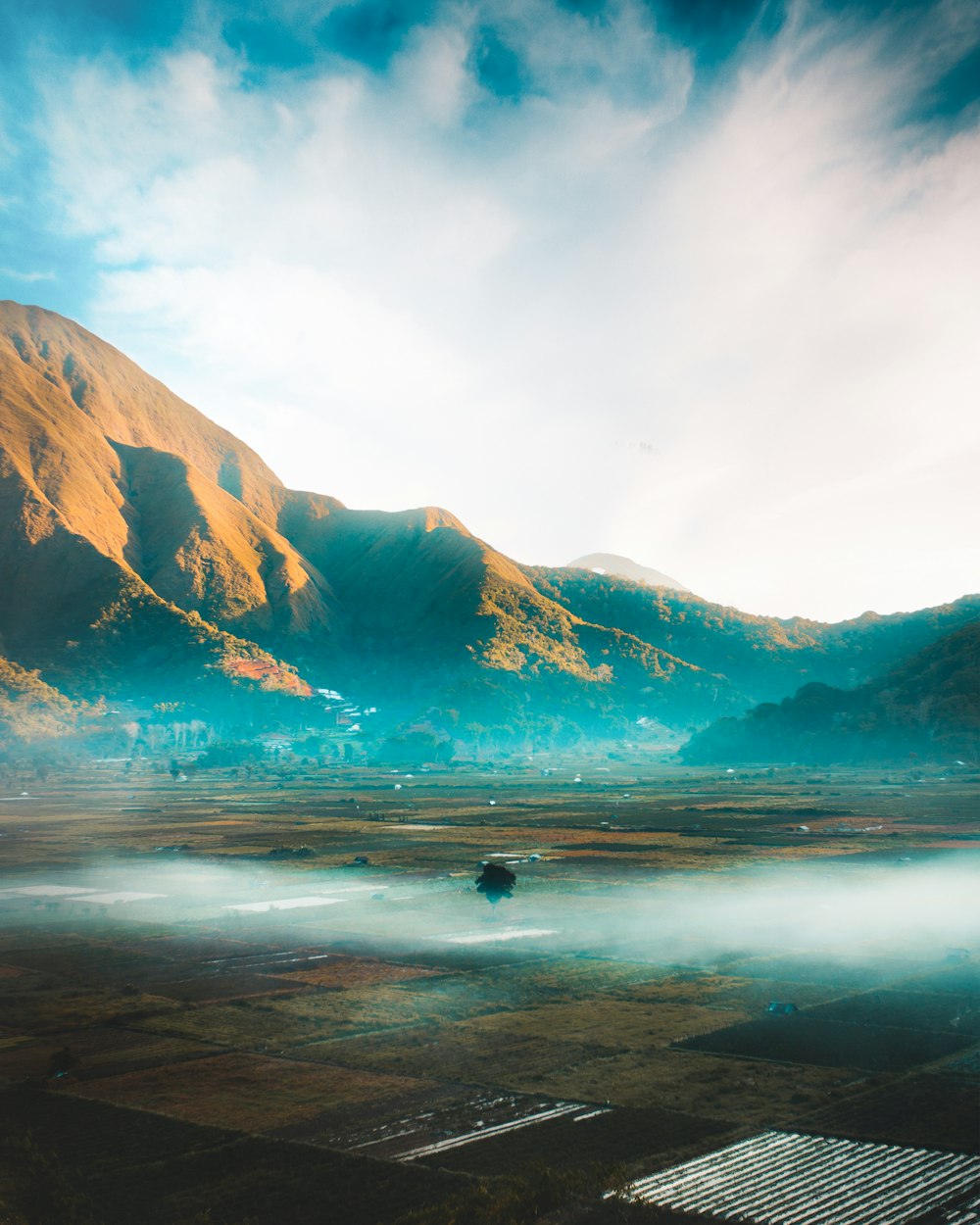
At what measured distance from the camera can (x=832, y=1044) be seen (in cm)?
3288

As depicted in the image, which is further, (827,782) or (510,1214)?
(827,782)

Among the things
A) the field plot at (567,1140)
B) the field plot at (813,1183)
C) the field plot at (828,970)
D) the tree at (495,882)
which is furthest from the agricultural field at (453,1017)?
the tree at (495,882)

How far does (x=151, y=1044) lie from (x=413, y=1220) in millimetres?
17130

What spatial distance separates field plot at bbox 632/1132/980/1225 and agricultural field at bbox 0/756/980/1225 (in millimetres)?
905

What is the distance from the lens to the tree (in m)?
65.0

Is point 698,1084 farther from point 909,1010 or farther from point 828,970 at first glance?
point 828,970

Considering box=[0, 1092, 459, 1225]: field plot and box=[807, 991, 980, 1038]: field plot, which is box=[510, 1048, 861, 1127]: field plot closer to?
box=[807, 991, 980, 1038]: field plot

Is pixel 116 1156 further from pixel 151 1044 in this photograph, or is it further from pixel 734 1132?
pixel 734 1132

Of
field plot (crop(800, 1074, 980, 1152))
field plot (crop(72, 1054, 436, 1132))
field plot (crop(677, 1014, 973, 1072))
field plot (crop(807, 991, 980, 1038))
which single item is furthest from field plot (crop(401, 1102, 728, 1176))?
field plot (crop(807, 991, 980, 1038))

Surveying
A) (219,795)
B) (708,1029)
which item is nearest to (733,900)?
(708,1029)

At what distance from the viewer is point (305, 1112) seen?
26.8 metres

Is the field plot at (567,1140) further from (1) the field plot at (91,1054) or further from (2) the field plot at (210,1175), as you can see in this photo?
(1) the field plot at (91,1054)

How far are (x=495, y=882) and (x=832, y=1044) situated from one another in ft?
Answer: 114

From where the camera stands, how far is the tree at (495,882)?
2559 inches
